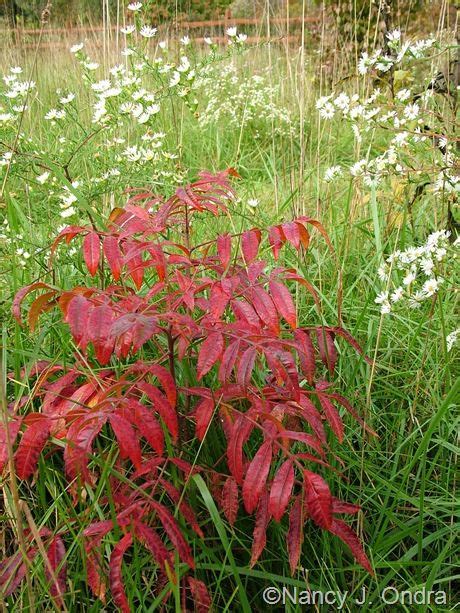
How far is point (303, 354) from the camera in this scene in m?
1.33

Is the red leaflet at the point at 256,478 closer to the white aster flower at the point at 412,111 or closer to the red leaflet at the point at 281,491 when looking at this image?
the red leaflet at the point at 281,491

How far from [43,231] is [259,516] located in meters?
1.57

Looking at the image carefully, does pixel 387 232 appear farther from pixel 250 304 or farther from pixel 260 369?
pixel 250 304

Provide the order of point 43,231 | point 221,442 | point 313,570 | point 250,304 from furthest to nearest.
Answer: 1. point 43,231
2. point 221,442
3. point 313,570
4. point 250,304

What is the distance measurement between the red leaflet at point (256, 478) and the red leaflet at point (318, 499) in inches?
3.0

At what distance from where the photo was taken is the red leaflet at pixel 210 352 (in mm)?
1082

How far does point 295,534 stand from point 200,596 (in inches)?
8.6

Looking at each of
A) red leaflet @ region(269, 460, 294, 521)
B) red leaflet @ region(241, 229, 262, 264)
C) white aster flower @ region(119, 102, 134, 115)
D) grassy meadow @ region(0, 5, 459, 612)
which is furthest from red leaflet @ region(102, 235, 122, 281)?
white aster flower @ region(119, 102, 134, 115)

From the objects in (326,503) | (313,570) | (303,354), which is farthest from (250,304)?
(313,570)

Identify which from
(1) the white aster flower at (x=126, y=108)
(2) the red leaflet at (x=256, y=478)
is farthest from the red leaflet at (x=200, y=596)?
(1) the white aster flower at (x=126, y=108)

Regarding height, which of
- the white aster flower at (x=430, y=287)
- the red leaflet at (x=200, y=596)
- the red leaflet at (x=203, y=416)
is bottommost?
the red leaflet at (x=200, y=596)

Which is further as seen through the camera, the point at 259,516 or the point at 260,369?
the point at 260,369

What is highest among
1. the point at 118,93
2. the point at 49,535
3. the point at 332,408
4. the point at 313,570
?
the point at 118,93

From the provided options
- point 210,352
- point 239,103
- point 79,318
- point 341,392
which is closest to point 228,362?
point 210,352
